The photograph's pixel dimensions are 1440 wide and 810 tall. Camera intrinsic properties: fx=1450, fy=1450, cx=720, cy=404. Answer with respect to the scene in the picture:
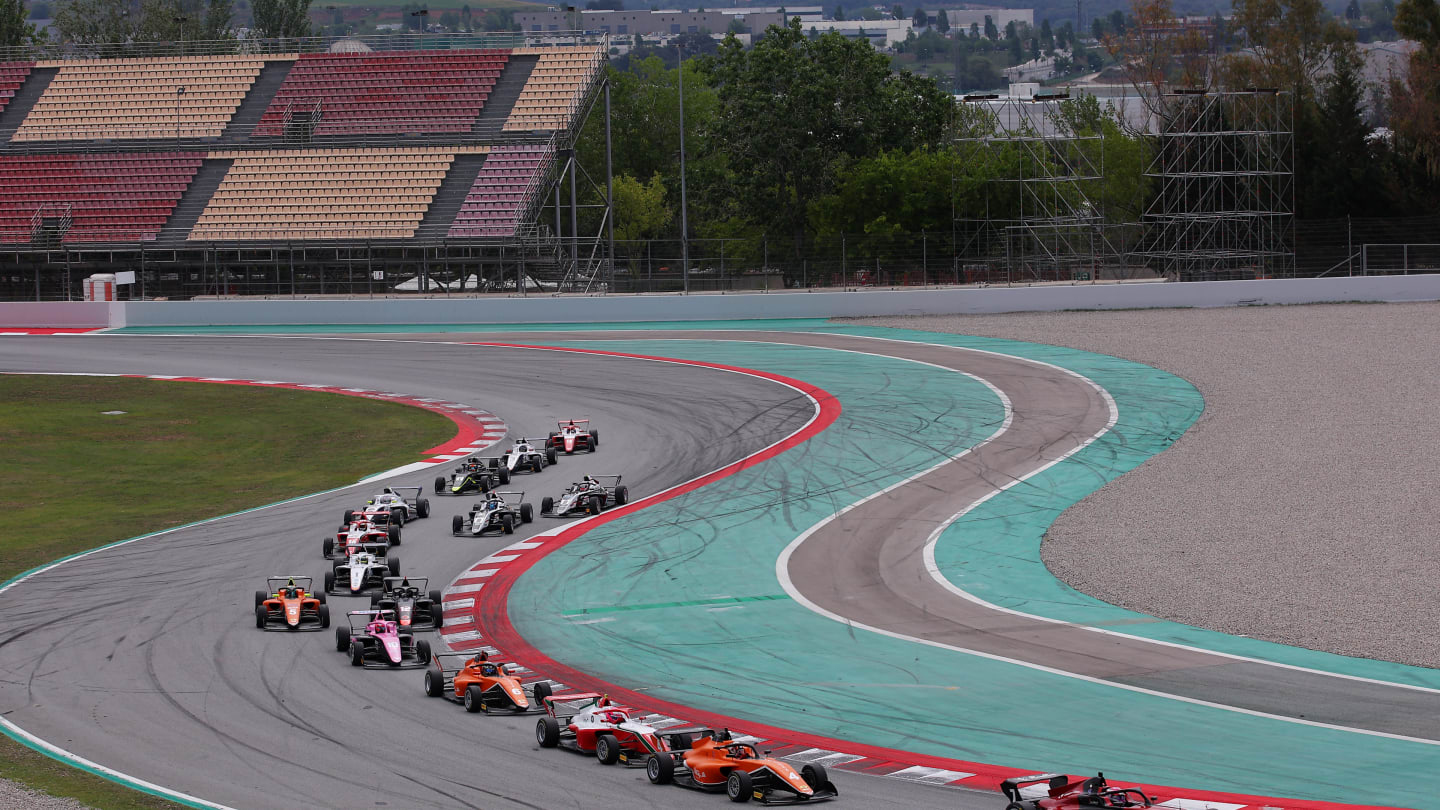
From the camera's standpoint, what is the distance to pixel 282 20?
90.6 metres

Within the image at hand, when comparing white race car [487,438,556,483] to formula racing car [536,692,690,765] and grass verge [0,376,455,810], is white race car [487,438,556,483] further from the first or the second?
formula racing car [536,692,690,765]

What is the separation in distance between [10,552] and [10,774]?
9.46 metres

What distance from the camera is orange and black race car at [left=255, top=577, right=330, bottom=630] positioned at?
15.7 metres

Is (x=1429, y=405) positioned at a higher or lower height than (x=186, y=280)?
lower

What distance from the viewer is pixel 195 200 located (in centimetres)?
5425

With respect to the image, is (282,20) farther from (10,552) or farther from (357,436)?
(10,552)

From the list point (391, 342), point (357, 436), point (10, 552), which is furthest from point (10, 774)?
point (391, 342)

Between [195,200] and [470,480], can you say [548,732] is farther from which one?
[195,200]

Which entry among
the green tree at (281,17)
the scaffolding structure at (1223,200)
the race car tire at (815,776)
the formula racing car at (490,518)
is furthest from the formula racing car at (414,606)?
the green tree at (281,17)

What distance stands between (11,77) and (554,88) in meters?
24.2

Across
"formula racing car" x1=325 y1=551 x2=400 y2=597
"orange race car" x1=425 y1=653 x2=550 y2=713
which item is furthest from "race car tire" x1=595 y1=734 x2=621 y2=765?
"formula racing car" x1=325 y1=551 x2=400 y2=597

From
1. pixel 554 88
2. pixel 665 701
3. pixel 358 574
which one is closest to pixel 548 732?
pixel 665 701

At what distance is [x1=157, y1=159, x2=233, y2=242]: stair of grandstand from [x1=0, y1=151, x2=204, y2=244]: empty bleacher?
31 cm

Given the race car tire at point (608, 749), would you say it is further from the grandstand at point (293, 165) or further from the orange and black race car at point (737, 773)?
the grandstand at point (293, 165)
